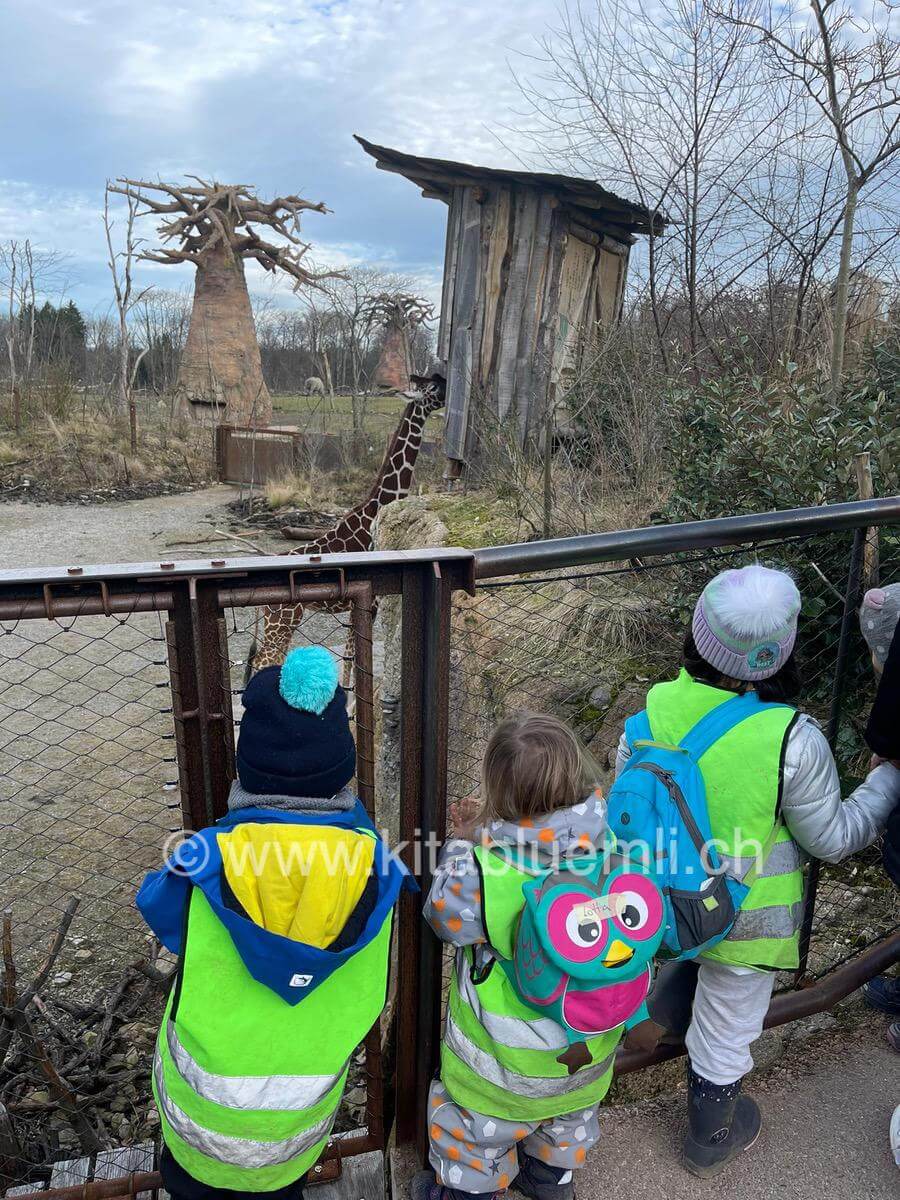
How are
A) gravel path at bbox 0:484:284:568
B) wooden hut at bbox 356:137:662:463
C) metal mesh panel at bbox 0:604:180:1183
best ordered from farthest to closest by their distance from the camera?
1. gravel path at bbox 0:484:284:568
2. wooden hut at bbox 356:137:662:463
3. metal mesh panel at bbox 0:604:180:1183

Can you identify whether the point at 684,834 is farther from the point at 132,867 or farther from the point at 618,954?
the point at 132,867

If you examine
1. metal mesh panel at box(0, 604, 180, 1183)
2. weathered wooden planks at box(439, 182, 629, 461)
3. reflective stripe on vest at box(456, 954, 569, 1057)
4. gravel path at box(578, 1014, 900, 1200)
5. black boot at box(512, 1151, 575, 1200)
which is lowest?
metal mesh panel at box(0, 604, 180, 1183)

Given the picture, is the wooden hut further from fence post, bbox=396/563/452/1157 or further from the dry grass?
the dry grass

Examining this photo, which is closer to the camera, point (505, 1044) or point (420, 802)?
point (505, 1044)

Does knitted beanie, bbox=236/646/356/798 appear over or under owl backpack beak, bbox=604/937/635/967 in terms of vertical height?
over

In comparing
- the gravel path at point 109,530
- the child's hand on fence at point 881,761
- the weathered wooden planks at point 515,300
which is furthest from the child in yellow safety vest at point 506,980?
the gravel path at point 109,530

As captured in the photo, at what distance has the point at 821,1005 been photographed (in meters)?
2.21

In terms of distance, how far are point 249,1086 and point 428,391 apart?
7.42m

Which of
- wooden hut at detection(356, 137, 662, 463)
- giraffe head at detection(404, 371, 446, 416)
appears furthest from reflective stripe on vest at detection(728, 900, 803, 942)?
giraffe head at detection(404, 371, 446, 416)

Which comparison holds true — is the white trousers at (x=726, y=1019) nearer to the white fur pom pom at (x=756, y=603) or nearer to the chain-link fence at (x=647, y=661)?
the chain-link fence at (x=647, y=661)

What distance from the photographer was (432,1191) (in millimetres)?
1829

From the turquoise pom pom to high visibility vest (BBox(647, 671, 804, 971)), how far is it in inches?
28.8

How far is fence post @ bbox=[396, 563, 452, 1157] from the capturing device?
171 cm

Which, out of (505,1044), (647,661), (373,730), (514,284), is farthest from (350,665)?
(514,284)
